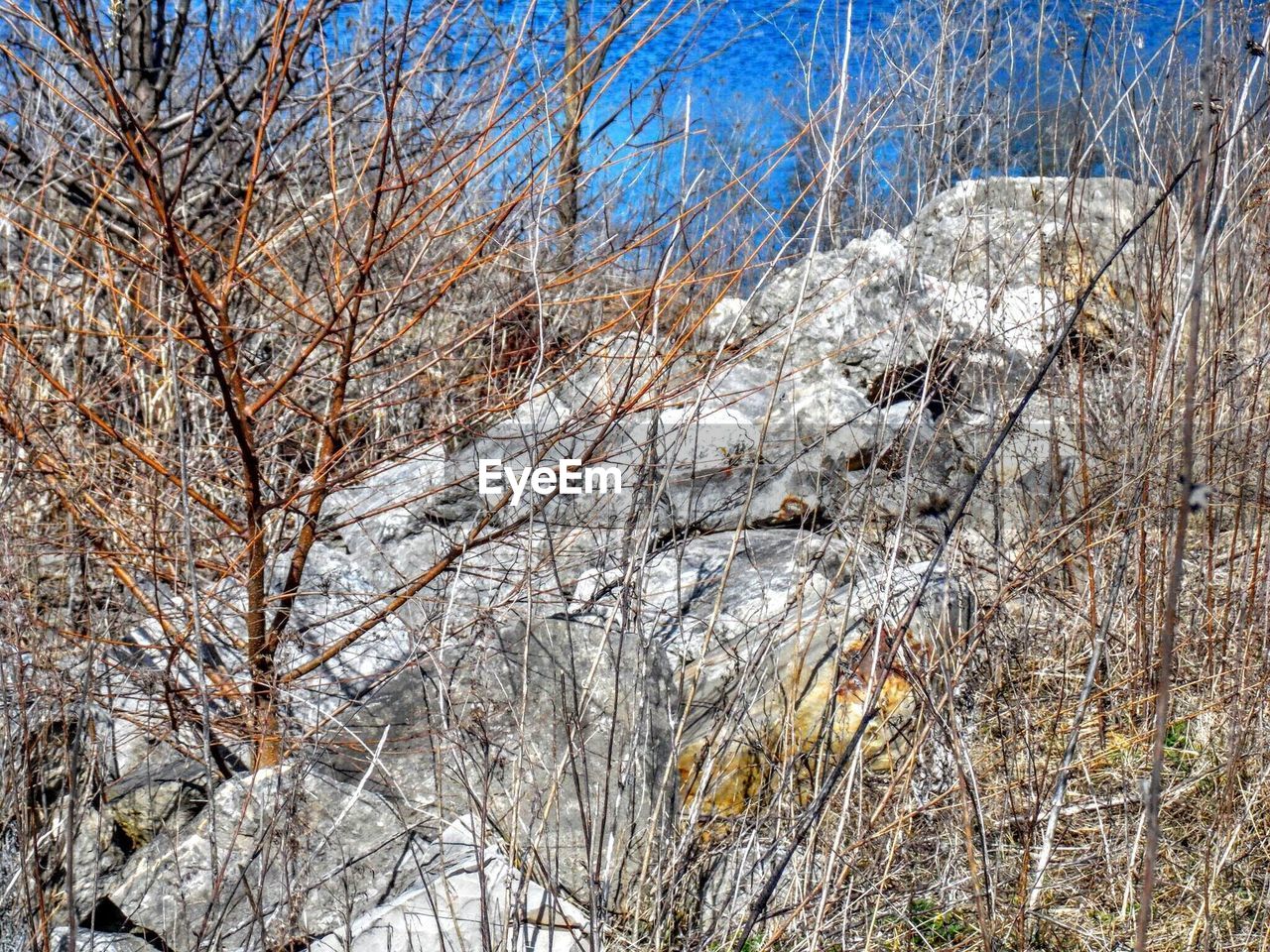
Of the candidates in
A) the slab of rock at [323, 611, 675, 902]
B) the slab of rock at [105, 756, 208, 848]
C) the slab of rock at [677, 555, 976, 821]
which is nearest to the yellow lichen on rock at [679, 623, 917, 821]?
the slab of rock at [677, 555, 976, 821]

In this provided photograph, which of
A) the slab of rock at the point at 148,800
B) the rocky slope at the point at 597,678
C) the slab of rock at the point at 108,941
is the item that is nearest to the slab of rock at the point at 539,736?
the rocky slope at the point at 597,678

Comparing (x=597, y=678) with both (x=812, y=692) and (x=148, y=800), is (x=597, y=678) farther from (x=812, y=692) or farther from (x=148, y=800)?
(x=148, y=800)

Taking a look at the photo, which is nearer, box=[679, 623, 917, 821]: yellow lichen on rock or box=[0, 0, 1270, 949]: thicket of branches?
box=[0, 0, 1270, 949]: thicket of branches

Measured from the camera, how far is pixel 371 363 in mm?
5406

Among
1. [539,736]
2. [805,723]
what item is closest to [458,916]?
[539,736]

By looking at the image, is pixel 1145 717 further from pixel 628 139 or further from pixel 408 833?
pixel 628 139

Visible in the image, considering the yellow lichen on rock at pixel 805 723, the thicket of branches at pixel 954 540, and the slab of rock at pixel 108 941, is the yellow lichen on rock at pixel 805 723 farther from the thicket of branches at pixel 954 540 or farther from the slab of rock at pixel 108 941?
the slab of rock at pixel 108 941

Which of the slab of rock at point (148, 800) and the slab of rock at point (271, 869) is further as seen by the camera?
the slab of rock at point (148, 800)

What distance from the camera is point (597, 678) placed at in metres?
2.50

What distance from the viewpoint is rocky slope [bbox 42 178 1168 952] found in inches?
68.9

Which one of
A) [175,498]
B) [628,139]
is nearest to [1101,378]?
[628,139]

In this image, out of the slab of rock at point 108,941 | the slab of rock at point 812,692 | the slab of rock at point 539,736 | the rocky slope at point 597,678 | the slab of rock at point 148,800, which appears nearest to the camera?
the rocky slope at point 597,678

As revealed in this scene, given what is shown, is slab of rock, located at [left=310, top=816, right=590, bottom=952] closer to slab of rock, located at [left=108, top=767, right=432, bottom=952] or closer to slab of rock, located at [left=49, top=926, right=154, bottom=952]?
slab of rock, located at [left=108, top=767, right=432, bottom=952]

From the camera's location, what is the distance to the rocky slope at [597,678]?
1749 mm
